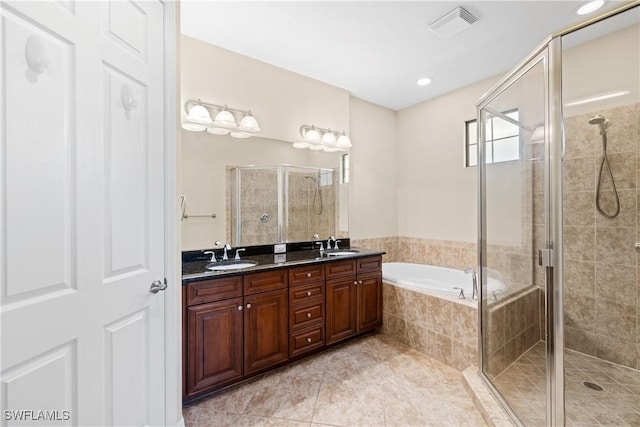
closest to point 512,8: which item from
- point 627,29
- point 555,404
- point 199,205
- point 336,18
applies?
point 627,29

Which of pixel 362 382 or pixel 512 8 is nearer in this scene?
pixel 512 8

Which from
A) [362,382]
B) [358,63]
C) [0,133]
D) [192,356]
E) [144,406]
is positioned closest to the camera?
[0,133]

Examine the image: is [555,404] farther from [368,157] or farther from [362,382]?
[368,157]

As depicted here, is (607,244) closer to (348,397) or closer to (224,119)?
(348,397)

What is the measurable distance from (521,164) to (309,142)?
190cm

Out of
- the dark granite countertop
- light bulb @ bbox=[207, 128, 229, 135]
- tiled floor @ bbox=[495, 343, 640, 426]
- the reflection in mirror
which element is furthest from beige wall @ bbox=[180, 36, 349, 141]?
tiled floor @ bbox=[495, 343, 640, 426]

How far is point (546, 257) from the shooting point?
1.50 m

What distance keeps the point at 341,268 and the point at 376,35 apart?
77.7 inches

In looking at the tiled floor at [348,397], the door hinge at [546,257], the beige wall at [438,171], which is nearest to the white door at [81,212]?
the tiled floor at [348,397]

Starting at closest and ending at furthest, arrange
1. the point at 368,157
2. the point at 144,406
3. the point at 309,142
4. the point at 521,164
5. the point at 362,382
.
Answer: the point at 144,406, the point at 521,164, the point at 362,382, the point at 309,142, the point at 368,157

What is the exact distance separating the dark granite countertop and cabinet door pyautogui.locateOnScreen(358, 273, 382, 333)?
26 centimetres

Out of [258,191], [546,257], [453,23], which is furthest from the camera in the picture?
[258,191]

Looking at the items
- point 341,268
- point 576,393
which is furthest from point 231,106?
point 576,393

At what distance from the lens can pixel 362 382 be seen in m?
2.12
